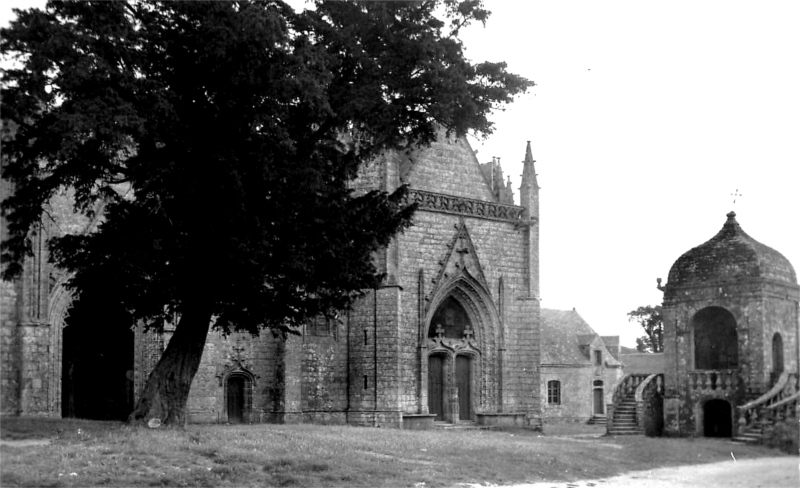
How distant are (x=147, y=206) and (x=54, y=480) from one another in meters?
6.34

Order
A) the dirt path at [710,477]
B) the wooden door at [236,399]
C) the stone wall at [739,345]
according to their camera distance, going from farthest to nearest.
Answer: the wooden door at [236,399], the stone wall at [739,345], the dirt path at [710,477]

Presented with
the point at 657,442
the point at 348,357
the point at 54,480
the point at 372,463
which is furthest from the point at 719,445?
the point at 54,480

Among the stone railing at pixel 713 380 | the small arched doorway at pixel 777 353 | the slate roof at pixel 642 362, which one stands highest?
the small arched doorway at pixel 777 353

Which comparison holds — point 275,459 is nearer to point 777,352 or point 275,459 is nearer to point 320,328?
point 320,328

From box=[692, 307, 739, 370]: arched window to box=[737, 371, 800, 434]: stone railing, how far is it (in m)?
3.21

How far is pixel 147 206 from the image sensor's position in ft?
61.9

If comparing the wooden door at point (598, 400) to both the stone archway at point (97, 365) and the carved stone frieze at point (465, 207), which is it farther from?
the stone archway at point (97, 365)

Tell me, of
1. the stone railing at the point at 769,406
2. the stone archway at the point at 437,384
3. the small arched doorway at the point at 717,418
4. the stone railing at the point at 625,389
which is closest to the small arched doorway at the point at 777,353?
the stone railing at the point at 769,406

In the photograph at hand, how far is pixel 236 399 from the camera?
3278 centimetres

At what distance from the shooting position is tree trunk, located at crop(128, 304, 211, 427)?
20.0m

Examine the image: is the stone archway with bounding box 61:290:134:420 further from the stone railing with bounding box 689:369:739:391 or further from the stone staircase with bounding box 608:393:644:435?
the stone railing with bounding box 689:369:739:391

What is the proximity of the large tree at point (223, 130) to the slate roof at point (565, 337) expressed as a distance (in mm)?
40573

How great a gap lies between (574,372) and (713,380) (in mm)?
26373

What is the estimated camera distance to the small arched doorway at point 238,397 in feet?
107
